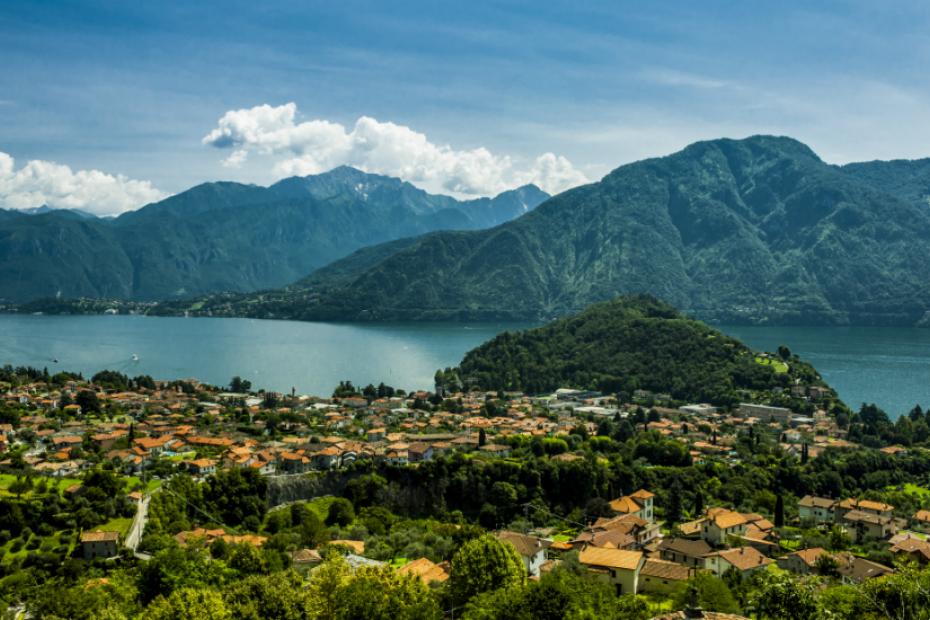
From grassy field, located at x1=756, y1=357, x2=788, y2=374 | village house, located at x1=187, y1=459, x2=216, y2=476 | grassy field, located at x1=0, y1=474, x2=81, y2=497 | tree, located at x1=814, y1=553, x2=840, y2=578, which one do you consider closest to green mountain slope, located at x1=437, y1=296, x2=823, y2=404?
grassy field, located at x1=756, y1=357, x2=788, y2=374

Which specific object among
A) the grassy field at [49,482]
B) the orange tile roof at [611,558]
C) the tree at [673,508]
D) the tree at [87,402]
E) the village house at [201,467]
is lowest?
the tree at [673,508]

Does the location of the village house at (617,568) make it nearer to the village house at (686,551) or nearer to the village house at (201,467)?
the village house at (686,551)

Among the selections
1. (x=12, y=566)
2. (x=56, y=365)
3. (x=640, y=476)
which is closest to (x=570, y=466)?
(x=640, y=476)

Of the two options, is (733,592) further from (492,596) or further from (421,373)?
(421,373)

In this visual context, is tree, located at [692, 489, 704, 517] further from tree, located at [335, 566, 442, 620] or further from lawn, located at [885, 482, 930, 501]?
tree, located at [335, 566, 442, 620]

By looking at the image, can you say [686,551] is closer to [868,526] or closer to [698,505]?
[698,505]

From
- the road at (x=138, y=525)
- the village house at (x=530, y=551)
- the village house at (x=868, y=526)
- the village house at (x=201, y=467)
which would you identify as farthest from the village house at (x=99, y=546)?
the village house at (x=868, y=526)

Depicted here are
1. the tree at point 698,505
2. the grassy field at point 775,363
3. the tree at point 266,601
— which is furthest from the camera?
the grassy field at point 775,363
